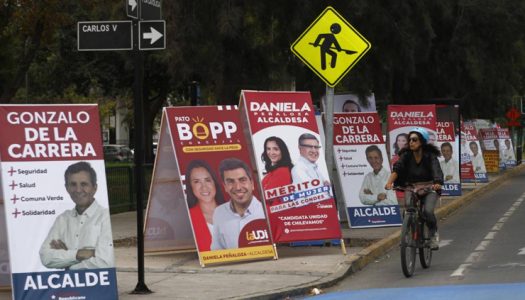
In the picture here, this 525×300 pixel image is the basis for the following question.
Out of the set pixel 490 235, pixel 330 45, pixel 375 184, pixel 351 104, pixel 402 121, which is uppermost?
pixel 330 45

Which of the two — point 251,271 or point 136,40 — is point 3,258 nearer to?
point 136,40

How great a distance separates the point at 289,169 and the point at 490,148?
1281 inches

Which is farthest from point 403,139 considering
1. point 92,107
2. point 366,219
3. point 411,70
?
point 92,107

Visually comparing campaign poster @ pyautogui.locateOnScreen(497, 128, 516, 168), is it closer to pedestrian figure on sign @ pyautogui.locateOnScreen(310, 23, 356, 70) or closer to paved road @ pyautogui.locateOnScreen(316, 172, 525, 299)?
paved road @ pyautogui.locateOnScreen(316, 172, 525, 299)

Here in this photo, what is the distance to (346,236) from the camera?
614 inches

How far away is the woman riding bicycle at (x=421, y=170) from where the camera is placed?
12.1m

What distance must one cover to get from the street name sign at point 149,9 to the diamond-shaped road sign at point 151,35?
156 millimetres

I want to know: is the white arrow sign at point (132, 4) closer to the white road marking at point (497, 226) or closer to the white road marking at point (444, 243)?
the white road marking at point (444, 243)

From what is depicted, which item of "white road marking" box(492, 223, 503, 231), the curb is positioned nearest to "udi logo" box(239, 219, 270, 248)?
the curb

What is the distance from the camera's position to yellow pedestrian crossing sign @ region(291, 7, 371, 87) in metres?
14.0

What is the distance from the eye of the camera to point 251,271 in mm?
11758

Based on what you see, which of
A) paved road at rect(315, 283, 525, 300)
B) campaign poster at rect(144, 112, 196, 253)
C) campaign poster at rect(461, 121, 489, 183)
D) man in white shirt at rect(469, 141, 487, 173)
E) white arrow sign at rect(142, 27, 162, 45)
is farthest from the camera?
man in white shirt at rect(469, 141, 487, 173)

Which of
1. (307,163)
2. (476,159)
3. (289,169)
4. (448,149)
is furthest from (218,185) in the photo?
(476,159)

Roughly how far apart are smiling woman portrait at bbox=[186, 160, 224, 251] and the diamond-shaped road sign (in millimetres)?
2639
